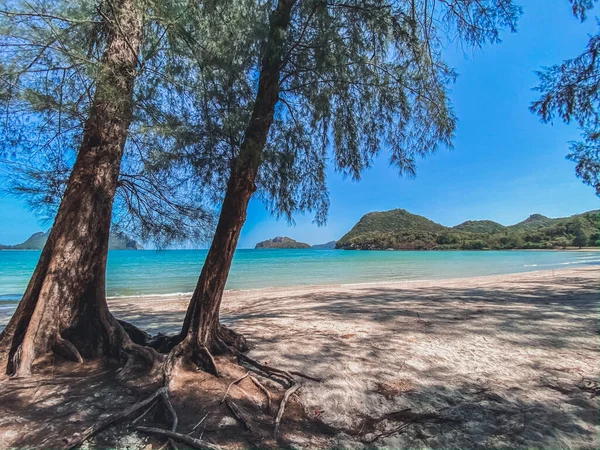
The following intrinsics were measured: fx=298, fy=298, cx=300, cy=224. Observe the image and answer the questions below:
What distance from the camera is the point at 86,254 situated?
2967 millimetres

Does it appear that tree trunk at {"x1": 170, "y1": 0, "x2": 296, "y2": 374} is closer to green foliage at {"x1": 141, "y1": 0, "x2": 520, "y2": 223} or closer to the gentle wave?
green foliage at {"x1": 141, "y1": 0, "x2": 520, "y2": 223}

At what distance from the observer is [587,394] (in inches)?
89.6

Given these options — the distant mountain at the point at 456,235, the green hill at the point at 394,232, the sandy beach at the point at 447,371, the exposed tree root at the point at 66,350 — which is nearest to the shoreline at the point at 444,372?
the sandy beach at the point at 447,371

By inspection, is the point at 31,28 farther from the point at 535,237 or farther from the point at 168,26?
the point at 535,237

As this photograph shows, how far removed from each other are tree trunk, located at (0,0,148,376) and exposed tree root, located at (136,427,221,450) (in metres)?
1.22

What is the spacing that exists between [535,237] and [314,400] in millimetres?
70831

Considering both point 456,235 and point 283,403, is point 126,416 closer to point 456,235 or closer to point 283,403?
point 283,403

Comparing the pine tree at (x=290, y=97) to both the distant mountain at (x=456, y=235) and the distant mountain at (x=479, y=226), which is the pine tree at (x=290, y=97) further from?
the distant mountain at (x=479, y=226)

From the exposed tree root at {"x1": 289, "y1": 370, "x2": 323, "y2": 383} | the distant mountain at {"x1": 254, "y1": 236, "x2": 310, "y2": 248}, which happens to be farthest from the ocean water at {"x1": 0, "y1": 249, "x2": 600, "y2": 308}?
the distant mountain at {"x1": 254, "y1": 236, "x2": 310, "y2": 248}

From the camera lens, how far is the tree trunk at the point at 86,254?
259 centimetres

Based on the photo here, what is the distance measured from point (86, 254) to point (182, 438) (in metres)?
2.14

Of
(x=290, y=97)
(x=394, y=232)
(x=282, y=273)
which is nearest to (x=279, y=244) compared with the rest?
(x=394, y=232)

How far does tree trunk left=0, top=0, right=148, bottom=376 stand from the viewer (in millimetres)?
A: 2588

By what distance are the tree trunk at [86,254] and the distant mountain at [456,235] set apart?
2368 inches
